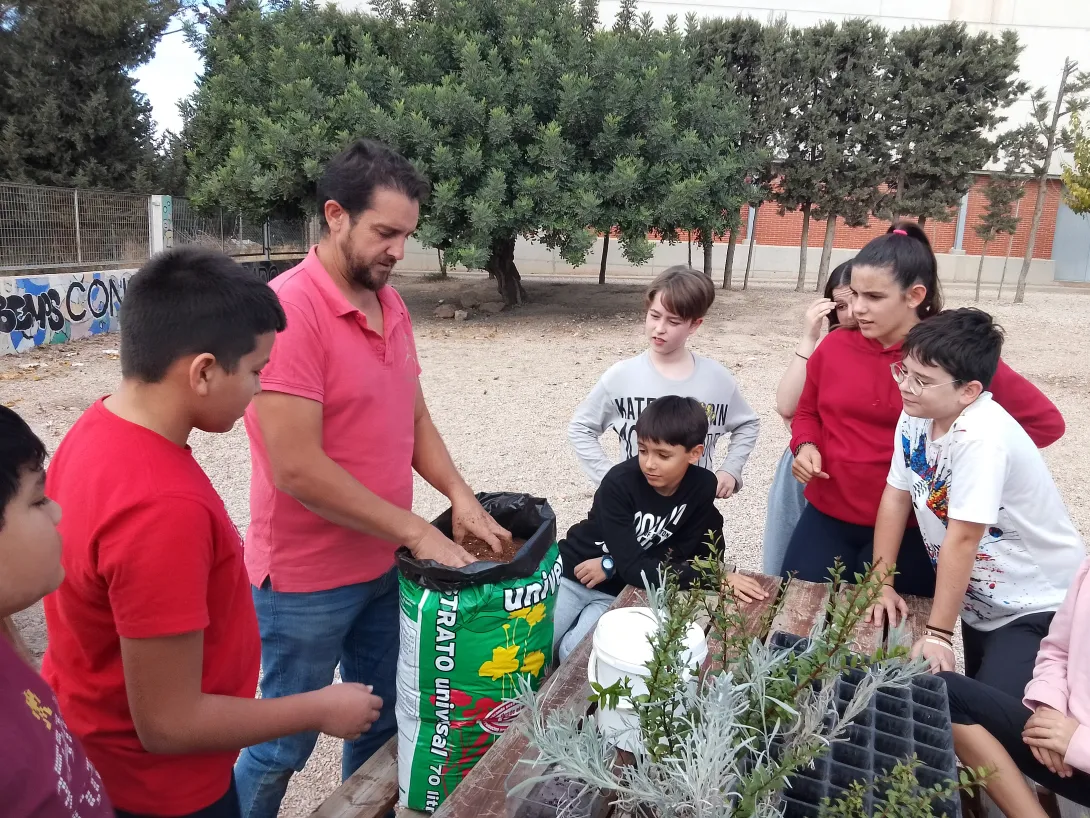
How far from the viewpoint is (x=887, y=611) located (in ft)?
7.50

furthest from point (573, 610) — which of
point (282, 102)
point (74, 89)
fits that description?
point (74, 89)

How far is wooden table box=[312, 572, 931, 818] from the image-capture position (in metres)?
1.49

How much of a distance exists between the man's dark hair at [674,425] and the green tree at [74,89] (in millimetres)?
17307

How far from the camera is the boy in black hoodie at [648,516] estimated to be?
256 cm

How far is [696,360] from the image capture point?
124 inches

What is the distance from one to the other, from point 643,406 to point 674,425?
0.51 m

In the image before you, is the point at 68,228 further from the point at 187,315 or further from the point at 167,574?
the point at 167,574

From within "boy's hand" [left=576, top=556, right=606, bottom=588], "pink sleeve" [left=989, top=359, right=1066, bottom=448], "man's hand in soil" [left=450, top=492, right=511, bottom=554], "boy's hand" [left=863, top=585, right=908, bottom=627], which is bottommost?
"boy's hand" [left=576, top=556, right=606, bottom=588]

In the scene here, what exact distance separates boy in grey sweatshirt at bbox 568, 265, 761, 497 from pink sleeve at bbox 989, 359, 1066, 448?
962mm

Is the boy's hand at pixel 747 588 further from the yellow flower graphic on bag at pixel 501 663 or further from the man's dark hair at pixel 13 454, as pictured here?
the man's dark hair at pixel 13 454

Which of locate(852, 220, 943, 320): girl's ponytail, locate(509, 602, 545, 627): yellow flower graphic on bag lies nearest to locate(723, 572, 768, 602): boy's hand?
locate(509, 602, 545, 627): yellow flower graphic on bag

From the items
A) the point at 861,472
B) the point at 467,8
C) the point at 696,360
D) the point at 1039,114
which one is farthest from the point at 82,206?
the point at 1039,114

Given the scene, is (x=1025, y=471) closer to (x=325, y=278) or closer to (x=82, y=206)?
(x=325, y=278)

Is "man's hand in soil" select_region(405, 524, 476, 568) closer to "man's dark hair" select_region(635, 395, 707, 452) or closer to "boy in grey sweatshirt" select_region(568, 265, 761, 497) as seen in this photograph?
"man's dark hair" select_region(635, 395, 707, 452)
